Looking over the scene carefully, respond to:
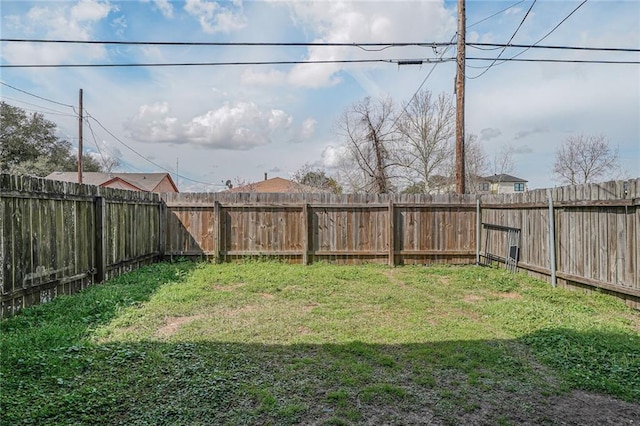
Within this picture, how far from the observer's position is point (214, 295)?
530 cm

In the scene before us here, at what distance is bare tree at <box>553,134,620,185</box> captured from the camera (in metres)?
23.8

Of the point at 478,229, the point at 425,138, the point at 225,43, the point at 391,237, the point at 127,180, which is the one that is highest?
the point at 425,138

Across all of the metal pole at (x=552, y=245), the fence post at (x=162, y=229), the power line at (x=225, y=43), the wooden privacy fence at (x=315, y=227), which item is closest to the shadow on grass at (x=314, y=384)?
the metal pole at (x=552, y=245)

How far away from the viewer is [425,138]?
19922mm

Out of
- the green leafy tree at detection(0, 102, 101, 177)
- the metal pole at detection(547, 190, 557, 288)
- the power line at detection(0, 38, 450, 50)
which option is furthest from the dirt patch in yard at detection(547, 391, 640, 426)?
the green leafy tree at detection(0, 102, 101, 177)

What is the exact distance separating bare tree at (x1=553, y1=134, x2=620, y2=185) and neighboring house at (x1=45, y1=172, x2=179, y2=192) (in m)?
29.7

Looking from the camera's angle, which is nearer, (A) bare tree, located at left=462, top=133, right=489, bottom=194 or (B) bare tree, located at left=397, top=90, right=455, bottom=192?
(B) bare tree, located at left=397, top=90, right=455, bottom=192

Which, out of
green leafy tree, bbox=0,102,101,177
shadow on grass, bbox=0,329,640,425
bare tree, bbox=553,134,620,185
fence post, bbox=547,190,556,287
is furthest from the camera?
green leafy tree, bbox=0,102,101,177

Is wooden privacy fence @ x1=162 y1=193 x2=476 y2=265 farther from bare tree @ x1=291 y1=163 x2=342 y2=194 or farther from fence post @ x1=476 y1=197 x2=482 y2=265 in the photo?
bare tree @ x1=291 y1=163 x2=342 y2=194

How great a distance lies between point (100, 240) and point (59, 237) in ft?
3.23

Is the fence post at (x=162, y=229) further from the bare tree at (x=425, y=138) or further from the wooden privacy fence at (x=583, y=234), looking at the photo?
the bare tree at (x=425, y=138)

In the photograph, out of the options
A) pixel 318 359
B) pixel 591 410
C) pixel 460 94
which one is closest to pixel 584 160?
pixel 460 94

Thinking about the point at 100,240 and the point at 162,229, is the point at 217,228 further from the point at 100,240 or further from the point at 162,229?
the point at 100,240

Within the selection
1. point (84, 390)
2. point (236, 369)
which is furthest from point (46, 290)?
point (236, 369)
